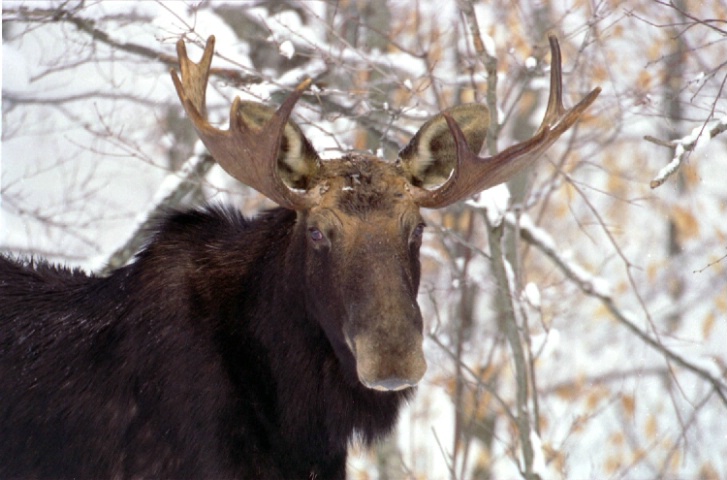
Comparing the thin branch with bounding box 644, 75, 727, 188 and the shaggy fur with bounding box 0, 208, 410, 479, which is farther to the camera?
the thin branch with bounding box 644, 75, 727, 188

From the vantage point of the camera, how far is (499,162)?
4.66 metres

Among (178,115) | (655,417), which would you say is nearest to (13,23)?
(178,115)

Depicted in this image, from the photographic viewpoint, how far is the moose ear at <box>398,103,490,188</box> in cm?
491

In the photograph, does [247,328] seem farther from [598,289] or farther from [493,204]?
[598,289]

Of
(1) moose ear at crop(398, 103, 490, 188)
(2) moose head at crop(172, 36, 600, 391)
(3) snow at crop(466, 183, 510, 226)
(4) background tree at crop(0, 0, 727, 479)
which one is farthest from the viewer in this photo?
(4) background tree at crop(0, 0, 727, 479)

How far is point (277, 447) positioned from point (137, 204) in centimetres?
816

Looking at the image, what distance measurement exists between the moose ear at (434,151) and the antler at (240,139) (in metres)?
0.62

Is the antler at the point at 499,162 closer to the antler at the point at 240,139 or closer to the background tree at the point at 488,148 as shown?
the background tree at the point at 488,148

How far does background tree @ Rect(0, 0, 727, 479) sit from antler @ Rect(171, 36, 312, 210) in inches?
58.6

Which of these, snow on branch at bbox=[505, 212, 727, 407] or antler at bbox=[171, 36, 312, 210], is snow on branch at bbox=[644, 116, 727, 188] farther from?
snow on branch at bbox=[505, 212, 727, 407]

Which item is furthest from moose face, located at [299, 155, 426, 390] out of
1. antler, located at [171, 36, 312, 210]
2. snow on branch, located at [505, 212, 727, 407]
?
snow on branch, located at [505, 212, 727, 407]

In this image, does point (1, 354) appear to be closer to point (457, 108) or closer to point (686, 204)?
point (457, 108)

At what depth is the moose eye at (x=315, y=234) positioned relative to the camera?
4531mm

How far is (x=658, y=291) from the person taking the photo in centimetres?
1372
